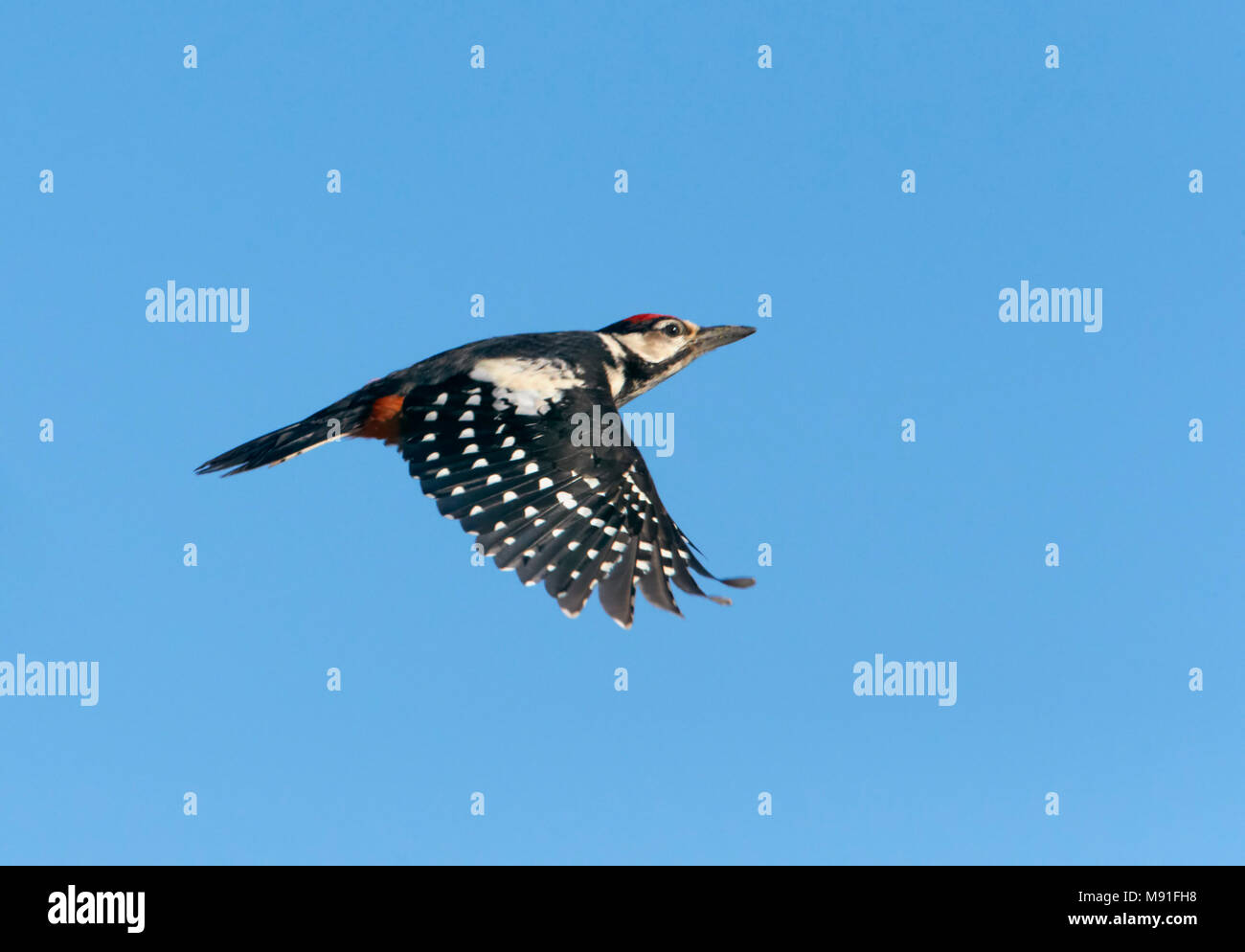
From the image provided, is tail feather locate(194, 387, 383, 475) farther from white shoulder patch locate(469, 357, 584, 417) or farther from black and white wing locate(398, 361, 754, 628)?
white shoulder patch locate(469, 357, 584, 417)

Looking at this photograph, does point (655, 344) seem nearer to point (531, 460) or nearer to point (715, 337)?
point (715, 337)

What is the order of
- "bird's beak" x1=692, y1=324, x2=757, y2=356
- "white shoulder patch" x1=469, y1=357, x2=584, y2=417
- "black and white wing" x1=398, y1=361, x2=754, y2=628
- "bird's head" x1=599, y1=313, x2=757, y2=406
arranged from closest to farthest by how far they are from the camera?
"black and white wing" x1=398, y1=361, x2=754, y2=628 → "white shoulder patch" x1=469, y1=357, x2=584, y2=417 → "bird's head" x1=599, y1=313, x2=757, y2=406 → "bird's beak" x1=692, y1=324, x2=757, y2=356

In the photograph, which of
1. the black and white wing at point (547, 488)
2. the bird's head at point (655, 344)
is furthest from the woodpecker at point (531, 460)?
the bird's head at point (655, 344)

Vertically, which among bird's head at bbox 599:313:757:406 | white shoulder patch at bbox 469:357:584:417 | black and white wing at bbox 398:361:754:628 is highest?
bird's head at bbox 599:313:757:406

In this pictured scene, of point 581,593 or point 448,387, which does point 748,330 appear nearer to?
point 448,387

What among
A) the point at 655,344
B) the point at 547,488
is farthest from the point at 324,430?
the point at 655,344

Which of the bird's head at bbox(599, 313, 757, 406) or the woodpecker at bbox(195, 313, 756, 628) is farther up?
the bird's head at bbox(599, 313, 757, 406)

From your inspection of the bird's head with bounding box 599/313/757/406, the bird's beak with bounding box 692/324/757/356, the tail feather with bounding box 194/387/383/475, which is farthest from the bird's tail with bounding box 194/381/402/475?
the bird's beak with bounding box 692/324/757/356
